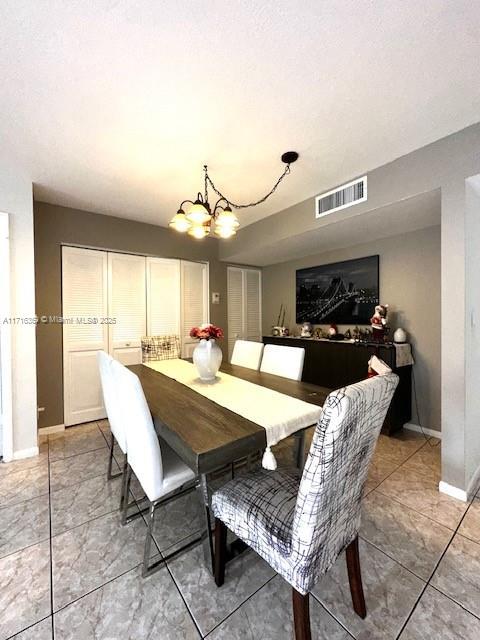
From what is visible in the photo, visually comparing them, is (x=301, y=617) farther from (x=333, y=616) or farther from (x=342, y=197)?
(x=342, y=197)

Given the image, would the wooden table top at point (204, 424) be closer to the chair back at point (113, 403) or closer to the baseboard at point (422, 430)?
the chair back at point (113, 403)

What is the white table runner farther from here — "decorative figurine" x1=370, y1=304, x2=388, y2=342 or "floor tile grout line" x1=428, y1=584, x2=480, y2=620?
"decorative figurine" x1=370, y1=304, x2=388, y2=342

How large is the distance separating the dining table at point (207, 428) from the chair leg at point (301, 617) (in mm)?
470

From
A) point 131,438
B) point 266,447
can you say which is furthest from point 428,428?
point 131,438

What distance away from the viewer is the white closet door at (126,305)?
339cm

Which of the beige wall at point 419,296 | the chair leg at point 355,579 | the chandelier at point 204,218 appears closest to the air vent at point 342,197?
the chandelier at point 204,218

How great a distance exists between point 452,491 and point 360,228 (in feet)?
7.51

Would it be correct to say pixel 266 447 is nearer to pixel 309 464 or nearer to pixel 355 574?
pixel 309 464

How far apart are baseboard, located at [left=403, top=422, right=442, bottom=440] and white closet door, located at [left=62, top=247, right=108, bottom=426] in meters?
3.54

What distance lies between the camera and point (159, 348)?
3.18 metres

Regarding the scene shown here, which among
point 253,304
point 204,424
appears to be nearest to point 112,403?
point 204,424

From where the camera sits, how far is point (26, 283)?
248 cm

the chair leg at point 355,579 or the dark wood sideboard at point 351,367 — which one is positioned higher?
the dark wood sideboard at point 351,367

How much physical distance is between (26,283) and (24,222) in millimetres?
548
